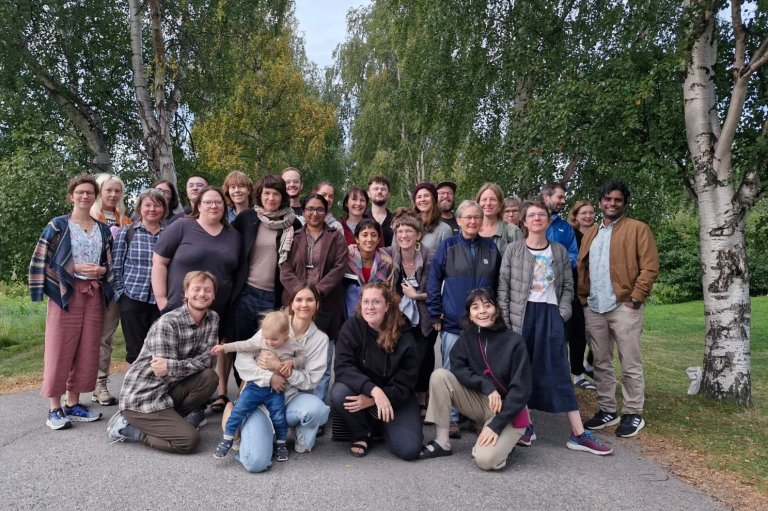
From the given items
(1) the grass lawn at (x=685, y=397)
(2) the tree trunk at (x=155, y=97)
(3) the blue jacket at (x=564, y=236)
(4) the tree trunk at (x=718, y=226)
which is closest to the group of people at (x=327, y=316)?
(3) the blue jacket at (x=564, y=236)

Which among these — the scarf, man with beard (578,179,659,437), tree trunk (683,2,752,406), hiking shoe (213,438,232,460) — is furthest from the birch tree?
hiking shoe (213,438,232,460)

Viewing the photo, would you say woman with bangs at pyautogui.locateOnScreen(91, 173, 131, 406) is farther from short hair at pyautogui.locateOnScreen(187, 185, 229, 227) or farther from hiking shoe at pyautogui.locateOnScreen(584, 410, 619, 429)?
hiking shoe at pyautogui.locateOnScreen(584, 410, 619, 429)

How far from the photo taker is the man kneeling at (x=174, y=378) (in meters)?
4.07

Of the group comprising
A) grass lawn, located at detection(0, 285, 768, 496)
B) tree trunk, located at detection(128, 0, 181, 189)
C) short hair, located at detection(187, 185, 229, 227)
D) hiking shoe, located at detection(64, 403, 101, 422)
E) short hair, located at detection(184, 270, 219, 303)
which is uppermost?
tree trunk, located at detection(128, 0, 181, 189)

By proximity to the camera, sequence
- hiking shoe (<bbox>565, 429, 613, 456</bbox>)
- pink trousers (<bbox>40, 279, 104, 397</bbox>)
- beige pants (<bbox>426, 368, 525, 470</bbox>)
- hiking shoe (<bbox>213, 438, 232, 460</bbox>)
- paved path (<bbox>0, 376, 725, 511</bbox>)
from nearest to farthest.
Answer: paved path (<bbox>0, 376, 725, 511</bbox>)
hiking shoe (<bbox>213, 438, 232, 460</bbox>)
beige pants (<bbox>426, 368, 525, 470</bbox>)
hiking shoe (<bbox>565, 429, 613, 456</bbox>)
pink trousers (<bbox>40, 279, 104, 397</bbox>)

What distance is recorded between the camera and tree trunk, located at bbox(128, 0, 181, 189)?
909cm

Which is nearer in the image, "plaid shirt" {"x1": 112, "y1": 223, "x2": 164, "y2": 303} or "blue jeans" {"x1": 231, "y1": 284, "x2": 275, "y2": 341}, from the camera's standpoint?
"blue jeans" {"x1": 231, "y1": 284, "x2": 275, "y2": 341}

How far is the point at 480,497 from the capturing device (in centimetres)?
344

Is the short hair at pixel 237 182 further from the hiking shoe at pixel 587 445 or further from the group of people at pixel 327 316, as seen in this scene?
the hiking shoe at pixel 587 445

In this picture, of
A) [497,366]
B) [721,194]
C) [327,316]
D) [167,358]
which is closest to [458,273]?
[497,366]

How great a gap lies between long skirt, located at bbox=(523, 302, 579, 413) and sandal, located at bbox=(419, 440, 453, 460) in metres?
0.90

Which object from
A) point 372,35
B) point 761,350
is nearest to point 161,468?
point 761,350

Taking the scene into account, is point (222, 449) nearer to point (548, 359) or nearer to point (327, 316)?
point (327, 316)

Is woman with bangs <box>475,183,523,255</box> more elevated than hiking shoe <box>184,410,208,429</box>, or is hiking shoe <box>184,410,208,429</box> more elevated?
woman with bangs <box>475,183,523,255</box>
